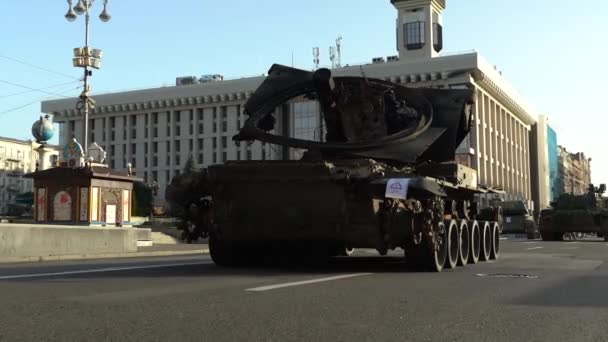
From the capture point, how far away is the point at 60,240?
674 inches

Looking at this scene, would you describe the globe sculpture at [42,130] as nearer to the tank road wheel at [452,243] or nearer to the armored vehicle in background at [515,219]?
the armored vehicle in background at [515,219]

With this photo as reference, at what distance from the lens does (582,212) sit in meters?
37.0

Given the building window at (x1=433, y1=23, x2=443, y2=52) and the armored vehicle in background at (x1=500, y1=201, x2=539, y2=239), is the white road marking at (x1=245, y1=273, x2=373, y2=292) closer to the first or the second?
the armored vehicle in background at (x1=500, y1=201, x2=539, y2=239)

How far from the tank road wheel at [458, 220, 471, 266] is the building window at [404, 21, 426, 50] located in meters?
91.6

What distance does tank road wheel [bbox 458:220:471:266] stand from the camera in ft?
45.4

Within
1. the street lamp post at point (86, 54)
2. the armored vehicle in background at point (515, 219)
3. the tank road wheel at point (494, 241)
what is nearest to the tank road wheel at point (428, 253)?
the tank road wheel at point (494, 241)

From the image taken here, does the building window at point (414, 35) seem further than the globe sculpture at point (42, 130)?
Yes

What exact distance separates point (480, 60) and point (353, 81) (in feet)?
286

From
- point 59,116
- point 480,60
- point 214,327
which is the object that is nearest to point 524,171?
point 480,60

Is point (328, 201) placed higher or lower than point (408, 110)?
lower

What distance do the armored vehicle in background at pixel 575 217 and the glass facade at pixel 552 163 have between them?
104 m

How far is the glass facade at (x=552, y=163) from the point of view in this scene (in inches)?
5487

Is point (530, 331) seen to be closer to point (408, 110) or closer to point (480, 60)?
point (408, 110)

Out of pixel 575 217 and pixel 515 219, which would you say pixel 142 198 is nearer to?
pixel 515 219
